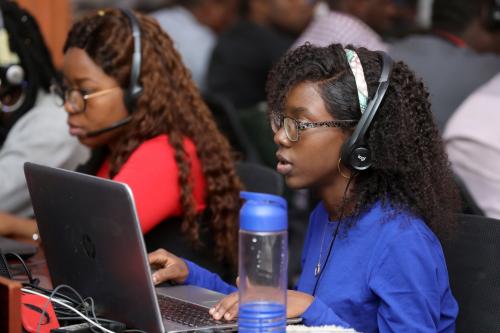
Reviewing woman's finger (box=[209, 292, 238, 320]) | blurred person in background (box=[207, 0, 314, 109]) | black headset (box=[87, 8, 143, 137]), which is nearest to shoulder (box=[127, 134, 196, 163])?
black headset (box=[87, 8, 143, 137])

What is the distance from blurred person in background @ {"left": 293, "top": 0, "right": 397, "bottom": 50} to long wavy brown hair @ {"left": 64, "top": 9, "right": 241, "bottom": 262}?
1520 mm

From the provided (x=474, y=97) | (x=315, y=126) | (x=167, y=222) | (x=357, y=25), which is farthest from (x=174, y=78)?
(x=357, y=25)

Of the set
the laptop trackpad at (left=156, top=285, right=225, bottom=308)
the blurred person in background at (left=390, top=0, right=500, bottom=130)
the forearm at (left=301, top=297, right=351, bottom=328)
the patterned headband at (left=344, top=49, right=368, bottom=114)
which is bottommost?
the blurred person in background at (left=390, top=0, right=500, bottom=130)

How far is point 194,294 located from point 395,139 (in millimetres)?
600

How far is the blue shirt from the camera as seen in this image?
189 cm

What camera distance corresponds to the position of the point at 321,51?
217 cm

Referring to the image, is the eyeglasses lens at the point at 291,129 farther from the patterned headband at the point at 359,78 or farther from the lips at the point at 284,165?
the patterned headband at the point at 359,78

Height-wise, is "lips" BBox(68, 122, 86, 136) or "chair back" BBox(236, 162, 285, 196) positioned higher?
"lips" BBox(68, 122, 86, 136)

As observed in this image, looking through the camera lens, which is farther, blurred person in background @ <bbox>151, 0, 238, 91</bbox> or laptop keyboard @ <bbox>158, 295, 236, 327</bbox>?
blurred person in background @ <bbox>151, 0, 238, 91</bbox>

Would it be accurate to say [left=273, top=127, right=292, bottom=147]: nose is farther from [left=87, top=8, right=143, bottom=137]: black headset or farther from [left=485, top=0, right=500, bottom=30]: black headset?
[left=485, top=0, right=500, bottom=30]: black headset

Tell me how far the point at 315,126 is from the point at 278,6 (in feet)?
13.1

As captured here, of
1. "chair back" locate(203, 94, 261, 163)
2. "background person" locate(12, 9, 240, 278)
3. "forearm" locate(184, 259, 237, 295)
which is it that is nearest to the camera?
"forearm" locate(184, 259, 237, 295)

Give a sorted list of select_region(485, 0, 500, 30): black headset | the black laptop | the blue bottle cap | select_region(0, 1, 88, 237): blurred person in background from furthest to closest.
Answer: select_region(485, 0, 500, 30): black headset, select_region(0, 1, 88, 237): blurred person in background, the black laptop, the blue bottle cap

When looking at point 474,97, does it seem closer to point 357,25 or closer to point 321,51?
point 321,51
